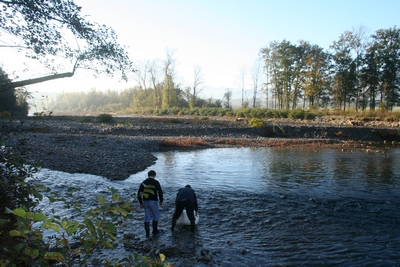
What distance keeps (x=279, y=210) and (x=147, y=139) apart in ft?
64.0

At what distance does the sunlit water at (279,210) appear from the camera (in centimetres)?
722

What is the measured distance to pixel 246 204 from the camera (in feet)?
35.9

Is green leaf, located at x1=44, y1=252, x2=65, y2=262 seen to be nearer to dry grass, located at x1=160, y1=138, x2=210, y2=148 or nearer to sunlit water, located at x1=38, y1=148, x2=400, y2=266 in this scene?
sunlit water, located at x1=38, y1=148, x2=400, y2=266

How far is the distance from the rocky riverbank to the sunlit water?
1.69 metres

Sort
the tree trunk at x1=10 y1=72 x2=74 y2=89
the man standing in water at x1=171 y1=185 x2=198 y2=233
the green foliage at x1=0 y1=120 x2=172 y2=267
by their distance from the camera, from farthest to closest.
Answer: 1. the man standing in water at x1=171 y1=185 x2=198 y2=233
2. the tree trunk at x1=10 y1=72 x2=74 y2=89
3. the green foliage at x1=0 y1=120 x2=172 y2=267

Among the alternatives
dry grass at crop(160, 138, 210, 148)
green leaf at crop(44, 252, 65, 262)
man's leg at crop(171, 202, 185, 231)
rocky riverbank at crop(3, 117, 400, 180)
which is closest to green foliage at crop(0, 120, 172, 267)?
green leaf at crop(44, 252, 65, 262)

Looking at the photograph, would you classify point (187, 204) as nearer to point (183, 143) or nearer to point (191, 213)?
point (191, 213)

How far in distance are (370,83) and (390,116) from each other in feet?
41.2

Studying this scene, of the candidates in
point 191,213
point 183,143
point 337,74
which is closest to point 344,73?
point 337,74

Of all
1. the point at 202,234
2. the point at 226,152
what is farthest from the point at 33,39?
the point at 226,152

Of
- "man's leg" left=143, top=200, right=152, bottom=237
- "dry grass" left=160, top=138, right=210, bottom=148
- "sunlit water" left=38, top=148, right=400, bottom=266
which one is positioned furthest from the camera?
"dry grass" left=160, top=138, right=210, bottom=148

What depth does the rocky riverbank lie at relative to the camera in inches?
680

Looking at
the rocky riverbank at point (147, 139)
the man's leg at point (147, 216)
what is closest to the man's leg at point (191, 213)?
the man's leg at point (147, 216)

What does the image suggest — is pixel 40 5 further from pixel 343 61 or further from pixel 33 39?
pixel 343 61
